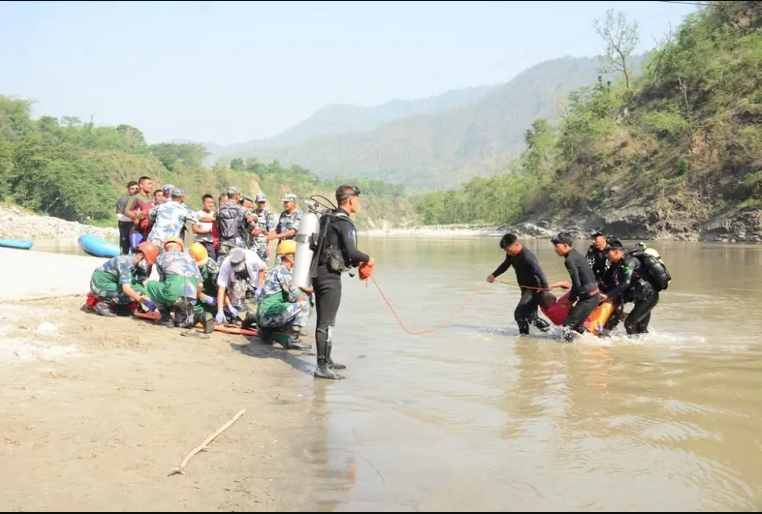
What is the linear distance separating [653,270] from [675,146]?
40.8m

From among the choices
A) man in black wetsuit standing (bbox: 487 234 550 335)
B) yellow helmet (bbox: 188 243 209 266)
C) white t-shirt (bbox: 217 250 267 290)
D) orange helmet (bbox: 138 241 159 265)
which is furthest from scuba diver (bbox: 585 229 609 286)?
orange helmet (bbox: 138 241 159 265)

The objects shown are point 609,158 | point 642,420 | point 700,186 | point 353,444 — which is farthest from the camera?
point 609,158

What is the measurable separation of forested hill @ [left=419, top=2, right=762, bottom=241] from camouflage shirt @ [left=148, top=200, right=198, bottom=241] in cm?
3258

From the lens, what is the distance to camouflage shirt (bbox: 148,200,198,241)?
1030 centimetres

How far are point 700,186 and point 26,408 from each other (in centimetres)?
4283

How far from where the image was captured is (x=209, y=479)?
413 centimetres

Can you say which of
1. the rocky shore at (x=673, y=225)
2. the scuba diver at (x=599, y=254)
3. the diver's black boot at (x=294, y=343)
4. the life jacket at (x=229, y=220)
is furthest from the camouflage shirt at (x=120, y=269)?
the rocky shore at (x=673, y=225)

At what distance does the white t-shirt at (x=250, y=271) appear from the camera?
8875 millimetres

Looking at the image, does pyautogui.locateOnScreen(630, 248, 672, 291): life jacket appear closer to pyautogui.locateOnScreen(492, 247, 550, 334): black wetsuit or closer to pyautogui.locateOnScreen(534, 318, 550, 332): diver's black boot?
pyautogui.locateOnScreen(492, 247, 550, 334): black wetsuit

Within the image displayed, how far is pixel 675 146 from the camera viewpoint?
150 ft

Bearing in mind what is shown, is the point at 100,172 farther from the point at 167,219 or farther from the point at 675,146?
the point at 167,219

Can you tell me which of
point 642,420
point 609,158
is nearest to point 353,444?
point 642,420

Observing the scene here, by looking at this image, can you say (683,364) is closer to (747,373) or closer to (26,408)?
(747,373)

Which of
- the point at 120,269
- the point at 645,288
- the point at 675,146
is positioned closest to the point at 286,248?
the point at 120,269
